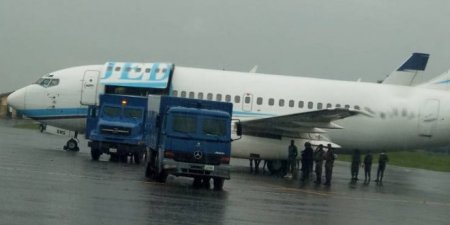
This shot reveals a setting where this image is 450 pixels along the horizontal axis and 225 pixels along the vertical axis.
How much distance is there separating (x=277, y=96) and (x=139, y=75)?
5.78 meters

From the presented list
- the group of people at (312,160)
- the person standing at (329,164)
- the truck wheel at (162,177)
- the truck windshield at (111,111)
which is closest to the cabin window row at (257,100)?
the truck windshield at (111,111)

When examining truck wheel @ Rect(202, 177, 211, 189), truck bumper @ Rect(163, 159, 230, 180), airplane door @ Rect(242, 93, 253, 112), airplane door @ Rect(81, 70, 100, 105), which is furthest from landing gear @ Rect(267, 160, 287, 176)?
truck bumper @ Rect(163, 159, 230, 180)

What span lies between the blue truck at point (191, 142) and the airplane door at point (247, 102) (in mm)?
9261

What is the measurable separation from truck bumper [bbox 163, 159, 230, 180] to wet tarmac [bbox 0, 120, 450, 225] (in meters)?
0.40

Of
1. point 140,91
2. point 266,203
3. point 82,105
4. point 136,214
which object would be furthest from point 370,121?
point 136,214

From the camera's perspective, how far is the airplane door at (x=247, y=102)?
1316 inches

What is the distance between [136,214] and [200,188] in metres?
7.60

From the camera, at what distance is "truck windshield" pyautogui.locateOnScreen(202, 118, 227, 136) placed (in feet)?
74.8

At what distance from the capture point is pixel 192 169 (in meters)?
21.9

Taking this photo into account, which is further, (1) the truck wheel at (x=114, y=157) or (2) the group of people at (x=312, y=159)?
(1) the truck wheel at (x=114, y=157)

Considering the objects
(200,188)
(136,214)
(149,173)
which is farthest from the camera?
(149,173)

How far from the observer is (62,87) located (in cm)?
3434

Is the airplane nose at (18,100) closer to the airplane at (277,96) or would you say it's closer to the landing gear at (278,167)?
the airplane at (277,96)

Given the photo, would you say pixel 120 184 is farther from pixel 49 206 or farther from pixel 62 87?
pixel 62 87
